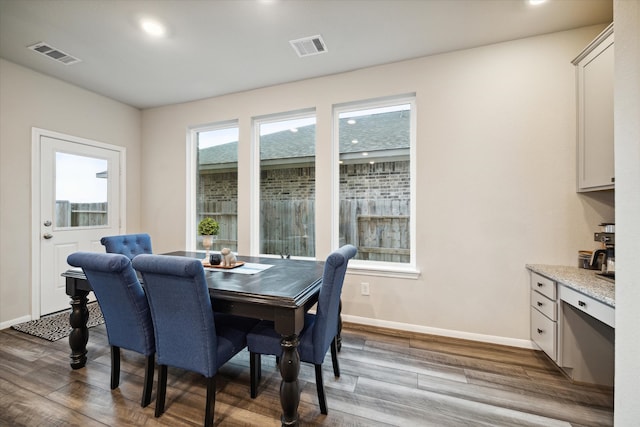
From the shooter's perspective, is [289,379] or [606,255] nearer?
[289,379]

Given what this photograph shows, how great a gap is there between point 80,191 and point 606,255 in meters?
5.49

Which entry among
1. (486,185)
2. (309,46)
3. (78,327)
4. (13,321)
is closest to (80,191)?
(13,321)

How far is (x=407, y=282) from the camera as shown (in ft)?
9.34

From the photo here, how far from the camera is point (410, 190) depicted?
9.73 feet

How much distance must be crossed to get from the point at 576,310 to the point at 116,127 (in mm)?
5534

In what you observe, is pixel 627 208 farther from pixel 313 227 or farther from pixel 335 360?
pixel 313 227

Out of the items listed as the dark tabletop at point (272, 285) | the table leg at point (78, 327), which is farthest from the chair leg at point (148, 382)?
the table leg at point (78, 327)

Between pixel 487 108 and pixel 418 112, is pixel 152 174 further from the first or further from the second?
pixel 487 108

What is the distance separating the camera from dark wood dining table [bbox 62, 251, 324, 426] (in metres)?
1.47

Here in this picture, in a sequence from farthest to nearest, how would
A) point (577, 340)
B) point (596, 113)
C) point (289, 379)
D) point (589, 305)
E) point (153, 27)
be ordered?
1. point (153, 27)
2. point (596, 113)
3. point (577, 340)
4. point (589, 305)
5. point (289, 379)

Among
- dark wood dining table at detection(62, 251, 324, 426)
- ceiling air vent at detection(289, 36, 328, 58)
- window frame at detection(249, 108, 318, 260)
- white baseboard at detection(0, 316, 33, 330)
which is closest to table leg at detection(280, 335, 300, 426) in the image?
dark wood dining table at detection(62, 251, 324, 426)

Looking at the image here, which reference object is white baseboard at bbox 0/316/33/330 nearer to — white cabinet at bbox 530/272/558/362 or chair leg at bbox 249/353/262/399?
chair leg at bbox 249/353/262/399

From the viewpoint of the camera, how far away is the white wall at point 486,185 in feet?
7.80

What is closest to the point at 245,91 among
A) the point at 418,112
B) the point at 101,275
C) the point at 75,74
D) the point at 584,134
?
the point at 75,74
